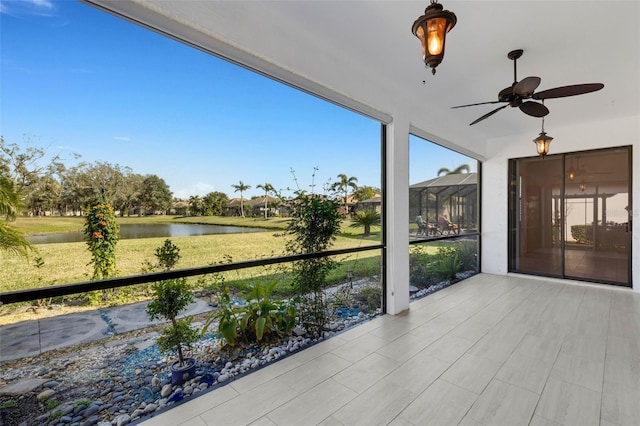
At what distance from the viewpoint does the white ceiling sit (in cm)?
197

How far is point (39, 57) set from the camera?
148 cm

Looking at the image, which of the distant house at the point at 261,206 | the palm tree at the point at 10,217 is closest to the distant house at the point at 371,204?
the distant house at the point at 261,206

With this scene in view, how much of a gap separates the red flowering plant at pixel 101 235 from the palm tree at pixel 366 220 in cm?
218

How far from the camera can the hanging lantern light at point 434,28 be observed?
147 centimetres

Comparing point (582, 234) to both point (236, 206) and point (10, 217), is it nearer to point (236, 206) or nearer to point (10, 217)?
point (236, 206)

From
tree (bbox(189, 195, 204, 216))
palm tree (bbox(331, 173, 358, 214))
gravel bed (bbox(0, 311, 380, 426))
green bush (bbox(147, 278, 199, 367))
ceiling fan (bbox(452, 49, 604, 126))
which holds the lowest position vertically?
gravel bed (bbox(0, 311, 380, 426))

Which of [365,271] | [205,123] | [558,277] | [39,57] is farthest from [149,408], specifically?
[558,277]

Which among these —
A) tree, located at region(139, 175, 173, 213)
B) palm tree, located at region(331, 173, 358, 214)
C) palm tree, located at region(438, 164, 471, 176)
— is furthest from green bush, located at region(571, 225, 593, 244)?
tree, located at region(139, 175, 173, 213)

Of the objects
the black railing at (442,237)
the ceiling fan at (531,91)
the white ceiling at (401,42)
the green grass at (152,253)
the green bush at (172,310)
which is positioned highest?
the white ceiling at (401,42)

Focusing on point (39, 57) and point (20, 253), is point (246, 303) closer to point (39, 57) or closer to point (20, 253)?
point (20, 253)

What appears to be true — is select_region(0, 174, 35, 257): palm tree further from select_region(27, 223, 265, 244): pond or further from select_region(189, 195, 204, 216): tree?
select_region(189, 195, 204, 216): tree

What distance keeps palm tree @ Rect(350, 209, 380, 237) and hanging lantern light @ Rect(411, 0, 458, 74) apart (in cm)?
192

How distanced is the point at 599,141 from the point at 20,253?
705 centimetres

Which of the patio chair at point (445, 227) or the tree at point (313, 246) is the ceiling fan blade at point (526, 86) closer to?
the tree at point (313, 246)
